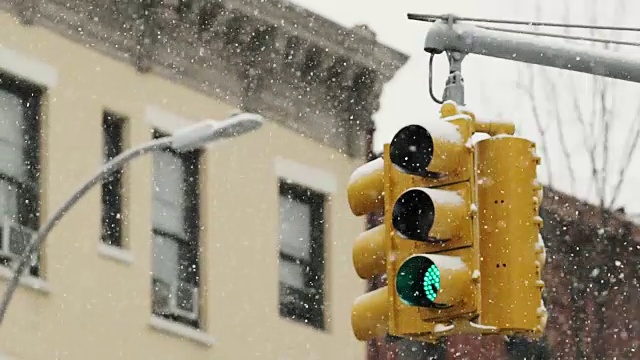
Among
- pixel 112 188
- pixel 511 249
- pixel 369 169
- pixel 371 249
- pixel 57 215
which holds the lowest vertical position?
pixel 511 249

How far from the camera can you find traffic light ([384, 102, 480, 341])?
29.5 feet

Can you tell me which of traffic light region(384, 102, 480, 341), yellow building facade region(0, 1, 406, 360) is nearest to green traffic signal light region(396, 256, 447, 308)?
traffic light region(384, 102, 480, 341)

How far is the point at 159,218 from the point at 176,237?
18.3 inches

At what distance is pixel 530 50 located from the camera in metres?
9.62

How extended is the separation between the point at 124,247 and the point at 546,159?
8018 millimetres

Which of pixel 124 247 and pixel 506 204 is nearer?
pixel 506 204

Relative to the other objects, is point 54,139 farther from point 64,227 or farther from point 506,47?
point 506,47

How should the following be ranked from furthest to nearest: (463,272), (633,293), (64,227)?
1. (633,293)
2. (64,227)
3. (463,272)

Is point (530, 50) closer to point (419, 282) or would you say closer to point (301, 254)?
point (419, 282)

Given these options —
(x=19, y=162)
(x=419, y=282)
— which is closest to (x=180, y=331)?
(x=19, y=162)

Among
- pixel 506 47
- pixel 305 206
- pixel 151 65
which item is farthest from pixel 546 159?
pixel 506 47

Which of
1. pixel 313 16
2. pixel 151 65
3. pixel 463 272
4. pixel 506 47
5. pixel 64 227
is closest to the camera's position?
pixel 463 272

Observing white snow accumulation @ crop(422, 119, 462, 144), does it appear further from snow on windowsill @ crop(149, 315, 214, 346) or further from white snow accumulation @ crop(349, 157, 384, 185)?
snow on windowsill @ crop(149, 315, 214, 346)

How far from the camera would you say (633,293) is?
3503 centimetres
